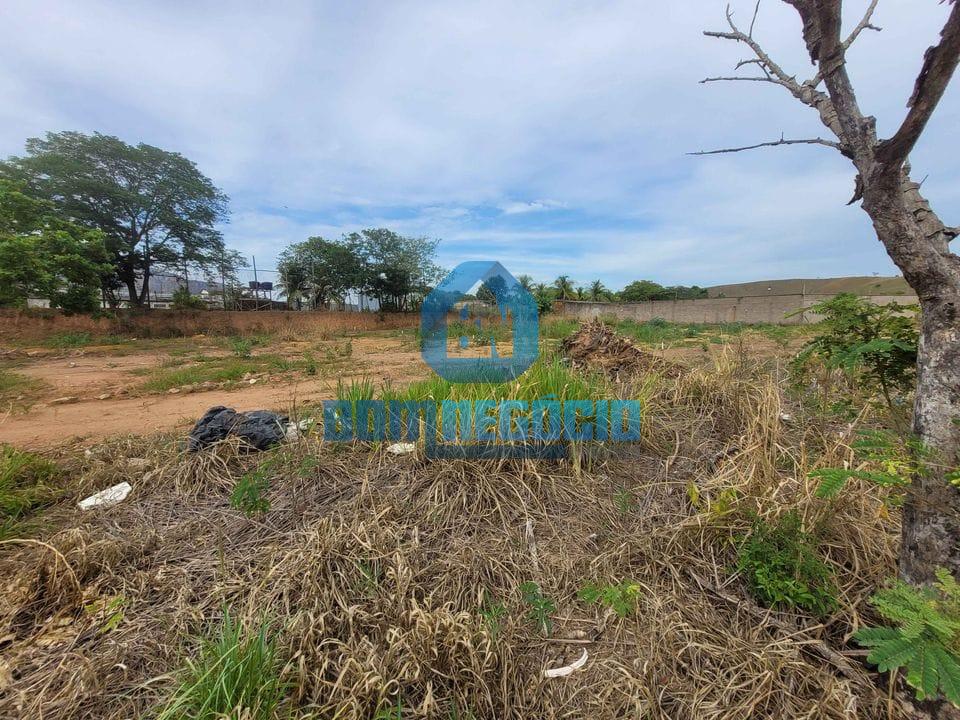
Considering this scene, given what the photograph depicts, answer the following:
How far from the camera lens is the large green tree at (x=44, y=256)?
8344 mm

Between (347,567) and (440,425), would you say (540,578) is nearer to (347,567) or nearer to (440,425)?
(347,567)

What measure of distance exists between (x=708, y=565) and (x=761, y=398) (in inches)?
55.8

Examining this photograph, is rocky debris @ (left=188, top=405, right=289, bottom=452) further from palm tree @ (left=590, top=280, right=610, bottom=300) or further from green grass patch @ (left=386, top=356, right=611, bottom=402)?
palm tree @ (left=590, top=280, right=610, bottom=300)

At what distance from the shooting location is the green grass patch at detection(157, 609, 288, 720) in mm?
977

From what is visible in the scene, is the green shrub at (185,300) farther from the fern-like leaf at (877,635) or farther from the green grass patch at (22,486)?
the fern-like leaf at (877,635)

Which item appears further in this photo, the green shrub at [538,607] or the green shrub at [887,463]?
the green shrub at [538,607]

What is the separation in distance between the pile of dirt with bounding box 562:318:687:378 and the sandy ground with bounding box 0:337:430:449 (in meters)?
2.22

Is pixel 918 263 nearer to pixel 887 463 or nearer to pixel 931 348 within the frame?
pixel 931 348

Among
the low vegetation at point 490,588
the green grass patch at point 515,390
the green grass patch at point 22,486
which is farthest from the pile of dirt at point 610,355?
the green grass patch at point 22,486

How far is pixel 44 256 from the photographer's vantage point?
9008mm

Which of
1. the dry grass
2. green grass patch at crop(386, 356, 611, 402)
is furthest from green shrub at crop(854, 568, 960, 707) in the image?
the dry grass

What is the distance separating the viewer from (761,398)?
2428mm

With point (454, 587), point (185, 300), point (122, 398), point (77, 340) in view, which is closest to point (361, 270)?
point (185, 300)

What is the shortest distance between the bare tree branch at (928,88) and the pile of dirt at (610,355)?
2714 millimetres
